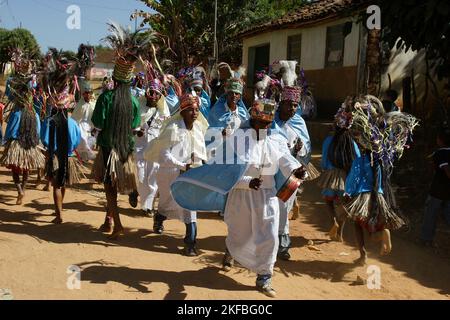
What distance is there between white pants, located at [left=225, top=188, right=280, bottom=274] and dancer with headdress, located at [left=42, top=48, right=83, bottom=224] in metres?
2.85

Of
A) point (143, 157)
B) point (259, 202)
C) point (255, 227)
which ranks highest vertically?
point (143, 157)

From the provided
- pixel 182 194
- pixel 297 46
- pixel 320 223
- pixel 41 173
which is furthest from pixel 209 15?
pixel 182 194

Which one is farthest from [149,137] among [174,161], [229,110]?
[174,161]

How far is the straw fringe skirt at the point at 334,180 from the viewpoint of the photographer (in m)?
6.68

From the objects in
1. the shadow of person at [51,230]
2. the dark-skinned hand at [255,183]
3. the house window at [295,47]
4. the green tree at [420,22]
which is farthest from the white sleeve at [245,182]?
the house window at [295,47]

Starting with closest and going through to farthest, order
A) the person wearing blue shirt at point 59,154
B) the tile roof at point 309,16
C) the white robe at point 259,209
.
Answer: the white robe at point 259,209, the person wearing blue shirt at point 59,154, the tile roof at point 309,16

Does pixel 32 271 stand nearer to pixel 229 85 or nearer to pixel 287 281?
pixel 287 281

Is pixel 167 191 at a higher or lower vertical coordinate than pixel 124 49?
lower

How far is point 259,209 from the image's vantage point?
193 inches

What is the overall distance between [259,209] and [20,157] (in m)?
4.53

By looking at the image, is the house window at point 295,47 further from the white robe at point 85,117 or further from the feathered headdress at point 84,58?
the feathered headdress at point 84,58

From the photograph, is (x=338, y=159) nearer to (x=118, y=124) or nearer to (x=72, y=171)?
A: (x=118, y=124)

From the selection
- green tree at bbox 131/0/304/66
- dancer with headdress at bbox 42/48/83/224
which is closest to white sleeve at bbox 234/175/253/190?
dancer with headdress at bbox 42/48/83/224

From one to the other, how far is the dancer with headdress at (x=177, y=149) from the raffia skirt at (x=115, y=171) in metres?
0.30
